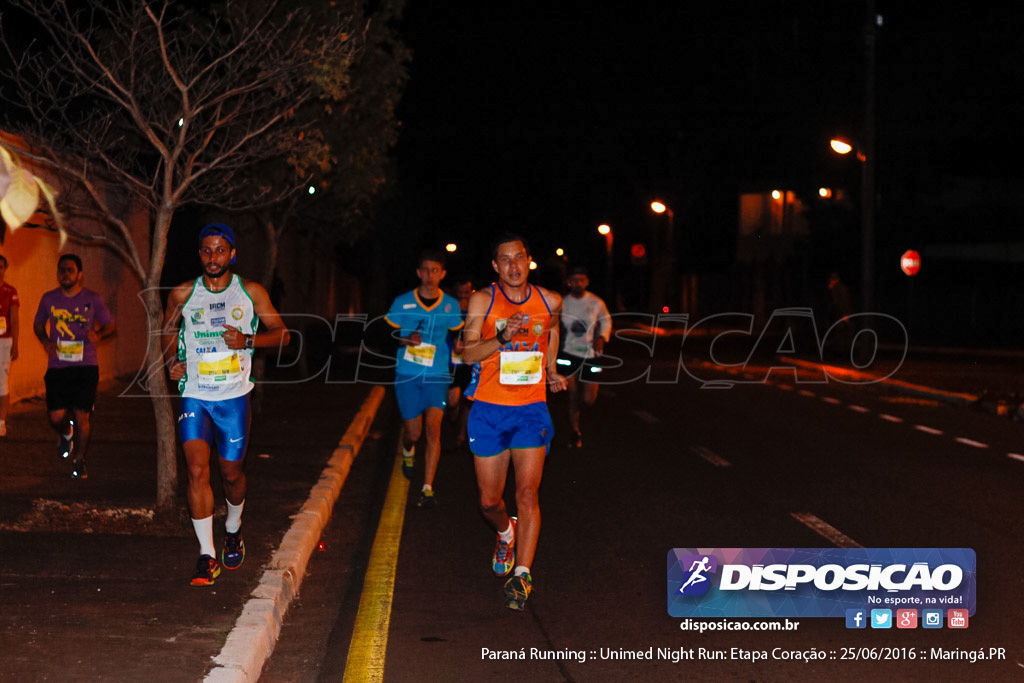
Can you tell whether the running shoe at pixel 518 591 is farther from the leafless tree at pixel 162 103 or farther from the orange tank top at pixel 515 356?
the leafless tree at pixel 162 103

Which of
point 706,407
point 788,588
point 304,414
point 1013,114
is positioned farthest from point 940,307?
point 788,588

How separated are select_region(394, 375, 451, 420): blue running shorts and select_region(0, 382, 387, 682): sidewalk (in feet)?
3.23

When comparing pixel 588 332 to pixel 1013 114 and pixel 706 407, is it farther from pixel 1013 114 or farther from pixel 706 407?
pixel 1013 114

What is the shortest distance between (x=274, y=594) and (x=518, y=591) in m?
1.32

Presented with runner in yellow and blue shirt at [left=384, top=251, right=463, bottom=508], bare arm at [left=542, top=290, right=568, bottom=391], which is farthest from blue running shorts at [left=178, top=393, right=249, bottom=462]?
runner in yellow and blue shirt at [left=384, top=251, right=463, bottom=508]

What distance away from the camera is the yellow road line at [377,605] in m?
5.87

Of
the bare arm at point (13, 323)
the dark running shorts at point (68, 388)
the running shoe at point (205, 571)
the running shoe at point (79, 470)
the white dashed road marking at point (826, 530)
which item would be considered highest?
the bare arm at point (13, 323)

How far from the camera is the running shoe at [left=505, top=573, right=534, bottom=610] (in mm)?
6711

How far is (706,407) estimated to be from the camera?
19.3m

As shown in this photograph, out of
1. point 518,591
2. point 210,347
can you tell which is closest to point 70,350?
point 210,347

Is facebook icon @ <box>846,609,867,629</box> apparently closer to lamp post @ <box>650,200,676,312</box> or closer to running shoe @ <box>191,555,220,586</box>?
running shoe @ <box>191,555,220,586</box>

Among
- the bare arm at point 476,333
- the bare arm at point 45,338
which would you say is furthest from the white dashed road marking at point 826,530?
the bare arm at point 45,338

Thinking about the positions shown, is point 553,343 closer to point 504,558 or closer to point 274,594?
point 504,558

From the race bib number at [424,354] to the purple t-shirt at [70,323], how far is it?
281cm
